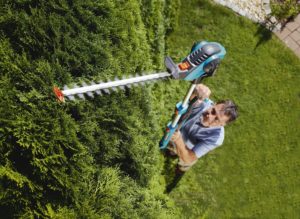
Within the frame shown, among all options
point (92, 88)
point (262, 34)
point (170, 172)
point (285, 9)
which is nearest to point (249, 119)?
point (262, 34)

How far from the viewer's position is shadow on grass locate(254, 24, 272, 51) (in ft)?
24.0

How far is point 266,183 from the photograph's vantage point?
23.3 ft

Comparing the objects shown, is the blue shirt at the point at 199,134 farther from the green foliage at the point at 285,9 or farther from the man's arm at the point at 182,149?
the green foliage at the point at 285,9

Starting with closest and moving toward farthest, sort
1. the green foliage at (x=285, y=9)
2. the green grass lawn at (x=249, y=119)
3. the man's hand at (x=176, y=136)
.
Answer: the man's hand at (x=176, y=136)
the green grass lawn at (x=249, y=119)
the green foliage at (x=285, y=9)

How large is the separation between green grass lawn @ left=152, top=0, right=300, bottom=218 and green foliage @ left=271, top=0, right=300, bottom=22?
35 cm

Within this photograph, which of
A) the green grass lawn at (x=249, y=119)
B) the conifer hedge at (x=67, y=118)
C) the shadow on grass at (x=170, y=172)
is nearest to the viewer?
the conifer hedge at (x=67, y=118)

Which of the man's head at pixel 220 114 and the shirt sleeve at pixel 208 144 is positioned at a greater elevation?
the man's head at pixel 220 114

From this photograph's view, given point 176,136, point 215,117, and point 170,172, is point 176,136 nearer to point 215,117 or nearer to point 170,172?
point 215,117

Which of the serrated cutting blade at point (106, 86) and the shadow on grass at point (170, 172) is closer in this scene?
the serrated cutting blade at point (106, 86)

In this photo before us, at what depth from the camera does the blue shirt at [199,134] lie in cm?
557

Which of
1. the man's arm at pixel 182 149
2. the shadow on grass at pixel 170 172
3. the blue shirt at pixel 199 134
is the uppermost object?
the blue shirt at pixel 199 134

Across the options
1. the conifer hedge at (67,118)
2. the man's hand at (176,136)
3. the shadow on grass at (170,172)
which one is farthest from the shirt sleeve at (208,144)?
the conifer hedge at (67,118)

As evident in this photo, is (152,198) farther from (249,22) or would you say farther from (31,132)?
(249,22)

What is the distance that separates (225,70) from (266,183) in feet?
6.43
